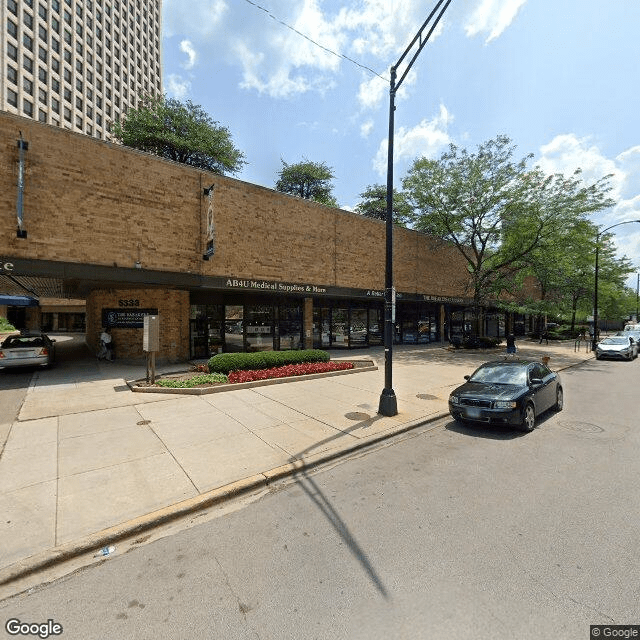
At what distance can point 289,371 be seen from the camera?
12016 mm

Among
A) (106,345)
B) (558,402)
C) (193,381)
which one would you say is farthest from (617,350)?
(106,345)

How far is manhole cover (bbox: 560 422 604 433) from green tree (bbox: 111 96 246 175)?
107ft

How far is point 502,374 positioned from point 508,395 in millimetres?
1135

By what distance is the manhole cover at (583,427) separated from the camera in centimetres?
702

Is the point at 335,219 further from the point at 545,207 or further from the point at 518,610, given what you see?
the point at 518,610

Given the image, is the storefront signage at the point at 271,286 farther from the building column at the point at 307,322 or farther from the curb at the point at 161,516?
the curb at the point at 161,516

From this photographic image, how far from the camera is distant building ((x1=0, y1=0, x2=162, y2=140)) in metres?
44.7

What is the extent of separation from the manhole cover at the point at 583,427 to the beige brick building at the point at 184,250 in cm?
1222

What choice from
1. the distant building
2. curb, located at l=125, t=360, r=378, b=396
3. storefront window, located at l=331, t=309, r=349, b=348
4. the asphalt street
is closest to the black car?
the asphalt street

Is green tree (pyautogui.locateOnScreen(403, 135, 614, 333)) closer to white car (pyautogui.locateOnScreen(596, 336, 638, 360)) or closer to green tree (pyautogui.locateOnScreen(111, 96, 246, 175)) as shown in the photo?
white car (pyautogui.locateOnScreen(596, 336, 638, 360))

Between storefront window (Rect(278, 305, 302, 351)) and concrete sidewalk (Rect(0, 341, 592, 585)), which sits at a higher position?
storefront window (Rect(278, 305, 302, 351))

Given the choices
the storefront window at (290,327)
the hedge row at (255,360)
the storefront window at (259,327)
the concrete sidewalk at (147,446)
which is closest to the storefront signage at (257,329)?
the storefront window at (259,327)

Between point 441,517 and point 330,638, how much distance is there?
2.03 meters

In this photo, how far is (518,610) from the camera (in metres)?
2.68
